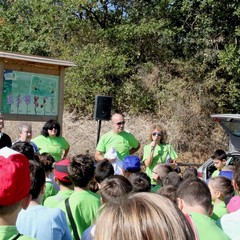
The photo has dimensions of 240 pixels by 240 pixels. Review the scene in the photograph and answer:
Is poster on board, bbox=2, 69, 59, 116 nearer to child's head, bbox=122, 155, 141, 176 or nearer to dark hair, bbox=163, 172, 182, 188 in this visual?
child's head, bbox=122, 155, 141, 176

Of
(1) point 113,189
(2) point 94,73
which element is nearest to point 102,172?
(1) point 113,189

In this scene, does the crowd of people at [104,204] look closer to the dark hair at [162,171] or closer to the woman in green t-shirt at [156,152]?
the dark hair at [162,171]

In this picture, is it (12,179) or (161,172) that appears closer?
(12,179)

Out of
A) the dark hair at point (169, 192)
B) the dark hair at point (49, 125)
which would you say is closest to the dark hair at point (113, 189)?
the dark hair at point (169, 192)

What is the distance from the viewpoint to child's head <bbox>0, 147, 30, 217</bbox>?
2297 mm

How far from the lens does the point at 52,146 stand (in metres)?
7.44

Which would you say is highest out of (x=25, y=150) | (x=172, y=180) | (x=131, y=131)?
(x=25, y=150)

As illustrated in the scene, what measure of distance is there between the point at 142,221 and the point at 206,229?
1.70 metres

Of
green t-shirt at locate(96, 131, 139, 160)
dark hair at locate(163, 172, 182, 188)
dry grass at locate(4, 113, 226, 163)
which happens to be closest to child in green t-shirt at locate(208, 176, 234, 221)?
dark hair at locate(163, 172, 182, 188)

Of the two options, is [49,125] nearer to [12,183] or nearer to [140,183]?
[140,183]

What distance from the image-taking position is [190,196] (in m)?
3.52

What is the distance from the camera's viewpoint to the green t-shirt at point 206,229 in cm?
315

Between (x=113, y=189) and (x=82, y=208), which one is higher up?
(x=113, y=189)

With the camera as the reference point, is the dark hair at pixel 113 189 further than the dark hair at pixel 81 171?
No
